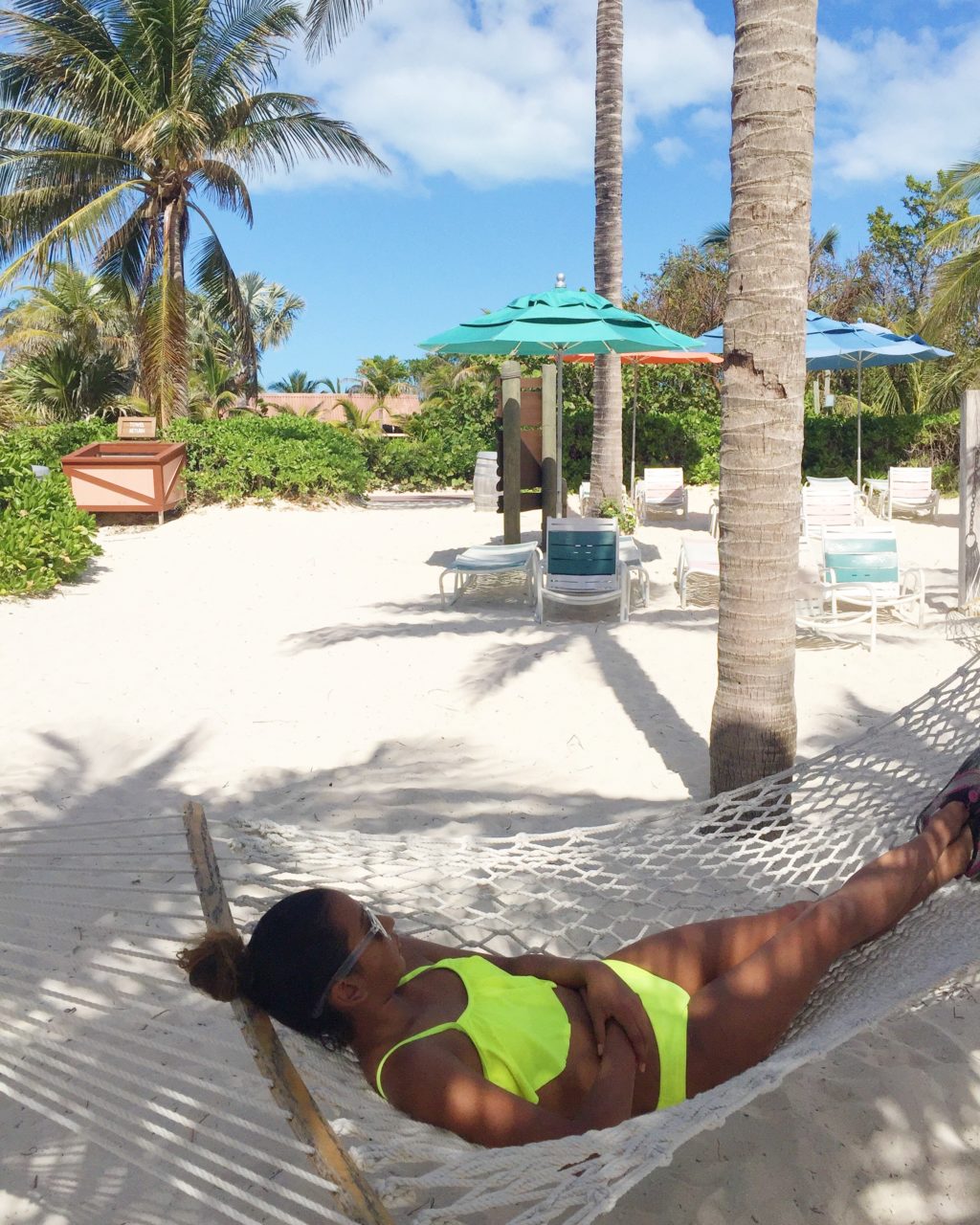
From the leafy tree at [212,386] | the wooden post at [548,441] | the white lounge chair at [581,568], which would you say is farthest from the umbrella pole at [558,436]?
the leafy tree at [212,386]

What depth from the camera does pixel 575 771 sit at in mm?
4195

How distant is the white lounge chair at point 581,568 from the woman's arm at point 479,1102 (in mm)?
5289

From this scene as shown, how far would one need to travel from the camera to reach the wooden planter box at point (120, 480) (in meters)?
11.8

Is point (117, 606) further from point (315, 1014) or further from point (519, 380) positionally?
point (315, 1014)

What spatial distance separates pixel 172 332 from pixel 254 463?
294 centimetres

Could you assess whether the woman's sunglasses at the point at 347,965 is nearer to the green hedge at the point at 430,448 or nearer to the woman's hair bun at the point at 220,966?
the woman's hair bun at the point at 220,966

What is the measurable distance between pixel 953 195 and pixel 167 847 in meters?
17.1

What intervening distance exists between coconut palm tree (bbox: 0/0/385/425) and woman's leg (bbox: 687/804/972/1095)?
1424 centimetres

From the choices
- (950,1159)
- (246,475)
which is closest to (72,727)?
(950,1159)

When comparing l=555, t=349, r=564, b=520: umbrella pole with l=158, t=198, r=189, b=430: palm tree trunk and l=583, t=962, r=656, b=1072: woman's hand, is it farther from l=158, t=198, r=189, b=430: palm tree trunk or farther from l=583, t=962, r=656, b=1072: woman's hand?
l=158, t=198, r=189, b=430: palm tree trunk

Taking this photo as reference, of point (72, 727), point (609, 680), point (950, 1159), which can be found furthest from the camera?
point (609, 680)

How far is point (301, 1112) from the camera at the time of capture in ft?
4.36

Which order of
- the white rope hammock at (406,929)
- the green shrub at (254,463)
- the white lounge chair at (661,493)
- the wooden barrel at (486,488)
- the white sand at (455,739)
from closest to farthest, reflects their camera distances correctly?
the white rope hammock at (406,929) → the white sand at (455,739) → the white lounge chair at (661,493) → the green shrub at (254,463) → the wooden barrel at (486,488)

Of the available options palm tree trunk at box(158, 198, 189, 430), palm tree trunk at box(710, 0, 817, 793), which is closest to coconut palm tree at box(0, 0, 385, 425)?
palm tree trunk at box(158, 198, 189, 430)
